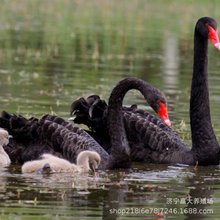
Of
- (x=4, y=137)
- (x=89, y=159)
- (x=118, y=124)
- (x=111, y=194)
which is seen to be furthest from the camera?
(x=118, y=124)

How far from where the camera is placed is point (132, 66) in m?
16.4

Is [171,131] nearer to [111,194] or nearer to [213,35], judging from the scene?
[213,35]

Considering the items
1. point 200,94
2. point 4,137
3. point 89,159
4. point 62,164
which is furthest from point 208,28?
point 4,137

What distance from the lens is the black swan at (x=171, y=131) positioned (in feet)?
30.0

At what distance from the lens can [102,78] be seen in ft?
47.6

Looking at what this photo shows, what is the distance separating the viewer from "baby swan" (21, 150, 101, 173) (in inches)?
320

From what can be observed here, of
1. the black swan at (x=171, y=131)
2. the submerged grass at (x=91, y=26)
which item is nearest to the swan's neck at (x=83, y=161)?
the black swan at (x=171, y=131)

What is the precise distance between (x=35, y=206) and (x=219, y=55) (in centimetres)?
1294

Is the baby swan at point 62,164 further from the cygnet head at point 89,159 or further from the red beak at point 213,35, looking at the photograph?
the red beak at point 213,35

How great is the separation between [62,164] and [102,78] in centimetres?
646

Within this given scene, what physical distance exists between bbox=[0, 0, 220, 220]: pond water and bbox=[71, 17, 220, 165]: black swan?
→ 19 cm

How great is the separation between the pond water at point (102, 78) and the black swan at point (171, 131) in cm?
19

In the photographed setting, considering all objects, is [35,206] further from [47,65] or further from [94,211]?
[47,65]

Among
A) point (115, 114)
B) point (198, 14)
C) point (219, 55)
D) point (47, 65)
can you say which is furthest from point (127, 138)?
point (198, 14)
